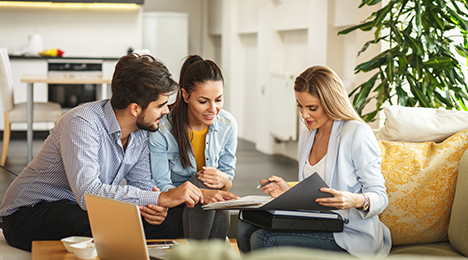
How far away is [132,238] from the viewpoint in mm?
1273

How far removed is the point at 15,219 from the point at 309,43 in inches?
147

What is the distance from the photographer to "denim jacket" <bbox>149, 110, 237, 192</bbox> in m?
2.10

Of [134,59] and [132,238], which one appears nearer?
[132,238]

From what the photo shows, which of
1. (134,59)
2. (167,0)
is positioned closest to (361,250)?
(134,59)

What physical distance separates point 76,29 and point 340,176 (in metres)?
6.58

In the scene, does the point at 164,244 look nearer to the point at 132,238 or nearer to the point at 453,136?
the point at 132,238

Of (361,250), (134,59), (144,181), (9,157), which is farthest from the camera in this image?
(9,157)

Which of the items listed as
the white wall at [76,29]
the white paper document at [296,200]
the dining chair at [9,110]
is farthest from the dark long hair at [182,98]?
the white wall at [76,29]

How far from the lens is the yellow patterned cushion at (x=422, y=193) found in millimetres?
1932

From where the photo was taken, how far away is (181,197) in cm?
178

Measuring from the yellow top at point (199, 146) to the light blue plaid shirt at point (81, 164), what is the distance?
25cm

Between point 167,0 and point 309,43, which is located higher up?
point 167,0

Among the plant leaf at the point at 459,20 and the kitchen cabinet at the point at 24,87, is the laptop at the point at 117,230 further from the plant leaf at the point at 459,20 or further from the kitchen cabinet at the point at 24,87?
the kitchen cabinet at the point at 24,87

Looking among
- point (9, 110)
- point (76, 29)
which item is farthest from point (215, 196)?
point (76, 29)
